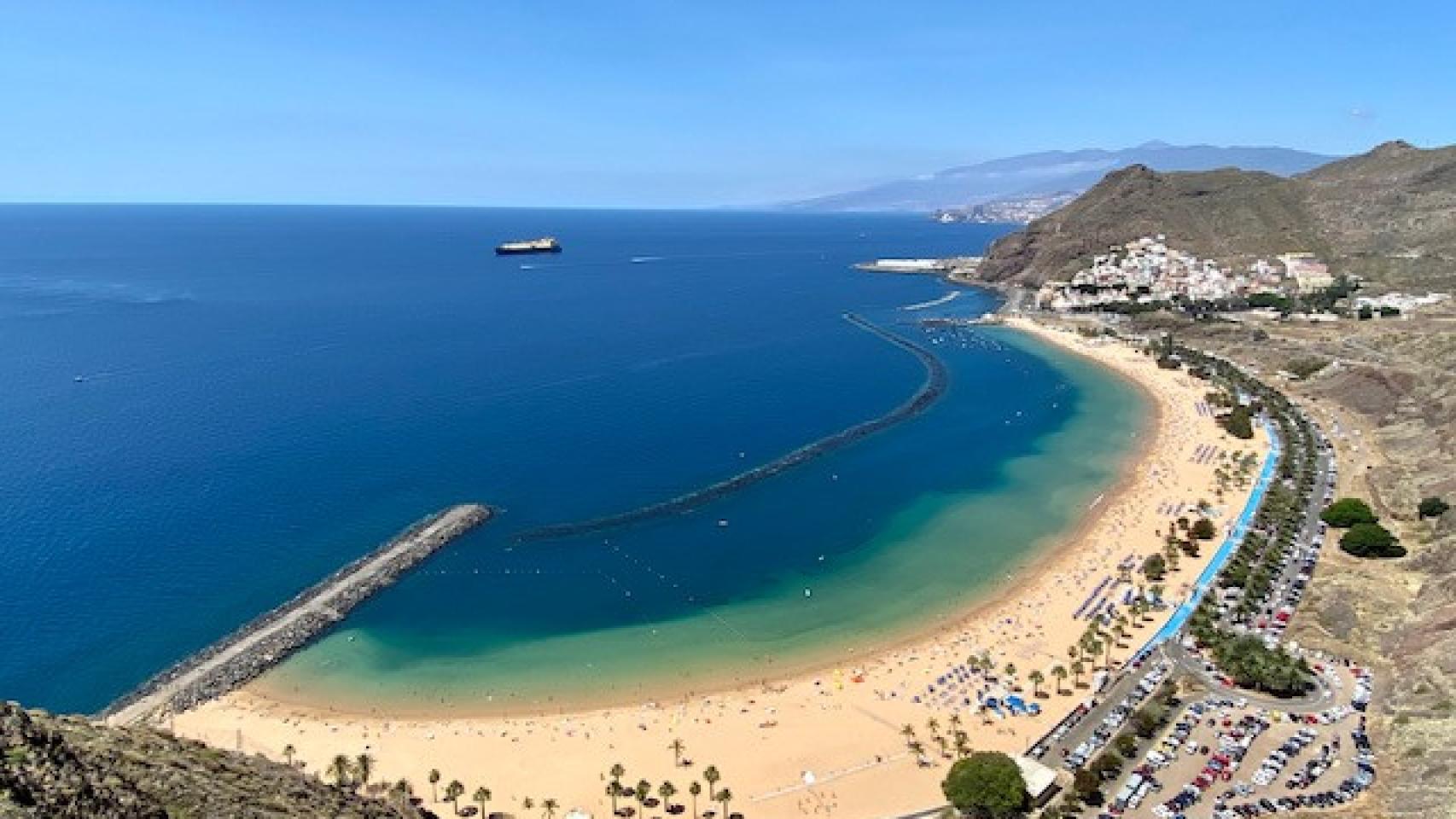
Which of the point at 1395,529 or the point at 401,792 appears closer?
the point at 401,792

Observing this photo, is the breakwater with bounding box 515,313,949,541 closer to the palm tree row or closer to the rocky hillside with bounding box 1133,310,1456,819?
the palm tree row

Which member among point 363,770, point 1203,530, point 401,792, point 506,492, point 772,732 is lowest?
point 772,732

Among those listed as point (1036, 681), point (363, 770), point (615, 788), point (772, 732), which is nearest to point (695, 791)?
point (615, 788)

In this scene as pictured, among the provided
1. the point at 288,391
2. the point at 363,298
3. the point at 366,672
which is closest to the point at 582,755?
the point at 366,672

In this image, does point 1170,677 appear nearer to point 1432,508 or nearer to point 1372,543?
point 1372,543

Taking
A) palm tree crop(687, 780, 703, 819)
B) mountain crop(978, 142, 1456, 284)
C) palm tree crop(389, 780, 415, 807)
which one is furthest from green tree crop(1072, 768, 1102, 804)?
mountain crop(978, 142, 1456, 284)

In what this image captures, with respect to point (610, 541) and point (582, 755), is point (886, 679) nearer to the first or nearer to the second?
point (582, 755)

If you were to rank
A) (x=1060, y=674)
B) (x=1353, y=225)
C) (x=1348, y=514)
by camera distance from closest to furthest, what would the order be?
(x=1060, y=674) → (x=1348, y=514) → (x=1353, y=225)
